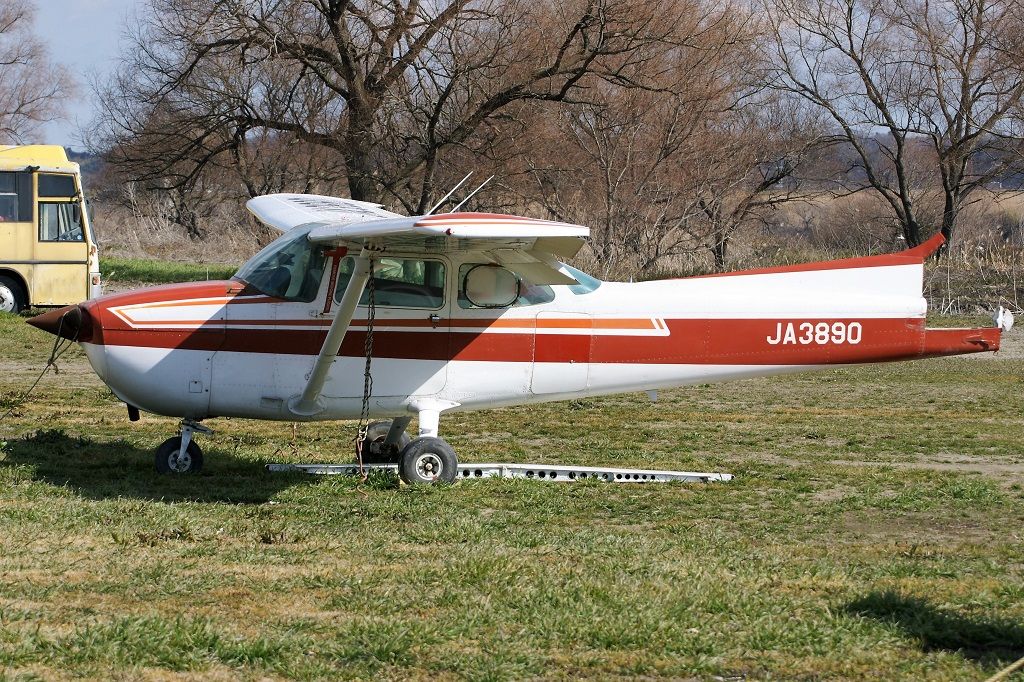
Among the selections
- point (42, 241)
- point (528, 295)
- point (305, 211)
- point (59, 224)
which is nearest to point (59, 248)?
point (42, 241)

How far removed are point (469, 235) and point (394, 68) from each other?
21.2 metres

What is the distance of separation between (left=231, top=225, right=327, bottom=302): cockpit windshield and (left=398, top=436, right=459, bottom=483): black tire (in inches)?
57.4

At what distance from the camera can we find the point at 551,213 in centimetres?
2950

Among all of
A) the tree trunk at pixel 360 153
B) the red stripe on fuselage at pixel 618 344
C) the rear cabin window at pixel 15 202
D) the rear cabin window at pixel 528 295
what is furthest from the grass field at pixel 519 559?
the tree trunk at pixel 360 153

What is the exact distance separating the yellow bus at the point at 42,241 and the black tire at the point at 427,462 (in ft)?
58.3

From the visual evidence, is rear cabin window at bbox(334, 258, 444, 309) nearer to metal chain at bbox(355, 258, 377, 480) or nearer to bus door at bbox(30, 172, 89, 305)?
metal chain at bbox(355, 258, 377, 480)

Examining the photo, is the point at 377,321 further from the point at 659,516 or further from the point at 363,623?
the point at 363,623

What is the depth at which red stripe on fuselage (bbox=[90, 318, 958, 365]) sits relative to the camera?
938 centimetres

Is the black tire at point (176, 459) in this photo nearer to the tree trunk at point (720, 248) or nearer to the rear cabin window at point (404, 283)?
the rear cabin window at point (404, 283)

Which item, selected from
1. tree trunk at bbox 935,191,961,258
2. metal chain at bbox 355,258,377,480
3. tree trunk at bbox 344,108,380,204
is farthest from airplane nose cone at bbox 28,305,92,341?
tree trunk at bbox 935,191,961,258

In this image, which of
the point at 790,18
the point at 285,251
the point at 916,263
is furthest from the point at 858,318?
the point at 790,18

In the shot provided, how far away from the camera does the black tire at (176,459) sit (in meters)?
9.62

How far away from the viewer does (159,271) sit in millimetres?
35375

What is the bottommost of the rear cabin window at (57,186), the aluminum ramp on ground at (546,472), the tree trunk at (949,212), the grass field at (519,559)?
the grass field at (519,559)
